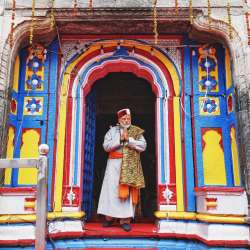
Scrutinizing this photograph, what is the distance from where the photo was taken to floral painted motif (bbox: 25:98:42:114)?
5.49 metres

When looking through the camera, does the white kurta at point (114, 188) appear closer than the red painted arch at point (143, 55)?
Yes

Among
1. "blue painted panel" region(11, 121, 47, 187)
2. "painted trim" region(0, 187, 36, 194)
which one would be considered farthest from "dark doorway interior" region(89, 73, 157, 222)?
"painted trim" region(0, 187, 36, 194)

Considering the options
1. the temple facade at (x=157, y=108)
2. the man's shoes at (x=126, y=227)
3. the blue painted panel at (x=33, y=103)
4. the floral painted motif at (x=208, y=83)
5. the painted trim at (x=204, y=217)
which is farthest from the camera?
the floral painted motif at (x=208, y=83)

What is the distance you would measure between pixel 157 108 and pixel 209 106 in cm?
83

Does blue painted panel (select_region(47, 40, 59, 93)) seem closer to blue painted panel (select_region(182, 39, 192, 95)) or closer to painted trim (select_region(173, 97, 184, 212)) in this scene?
painted trim (select_region(173, 97, 184, 212))

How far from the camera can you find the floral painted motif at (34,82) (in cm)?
559

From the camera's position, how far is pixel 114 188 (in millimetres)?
5172

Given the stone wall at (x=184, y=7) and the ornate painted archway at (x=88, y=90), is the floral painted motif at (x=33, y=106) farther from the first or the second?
the stone wall at (x=184, y=7)

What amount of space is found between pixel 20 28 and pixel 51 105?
1272mm

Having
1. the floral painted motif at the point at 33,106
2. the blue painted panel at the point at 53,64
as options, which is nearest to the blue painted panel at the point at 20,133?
the floral painted motif at the point at 33,106

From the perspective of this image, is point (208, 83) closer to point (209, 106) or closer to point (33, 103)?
point (209, 106)

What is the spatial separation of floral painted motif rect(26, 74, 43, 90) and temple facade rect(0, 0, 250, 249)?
17mm

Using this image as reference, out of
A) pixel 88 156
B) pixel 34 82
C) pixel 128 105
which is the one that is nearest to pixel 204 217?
pixel 88 156

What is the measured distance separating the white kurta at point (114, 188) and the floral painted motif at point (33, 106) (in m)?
1.23
